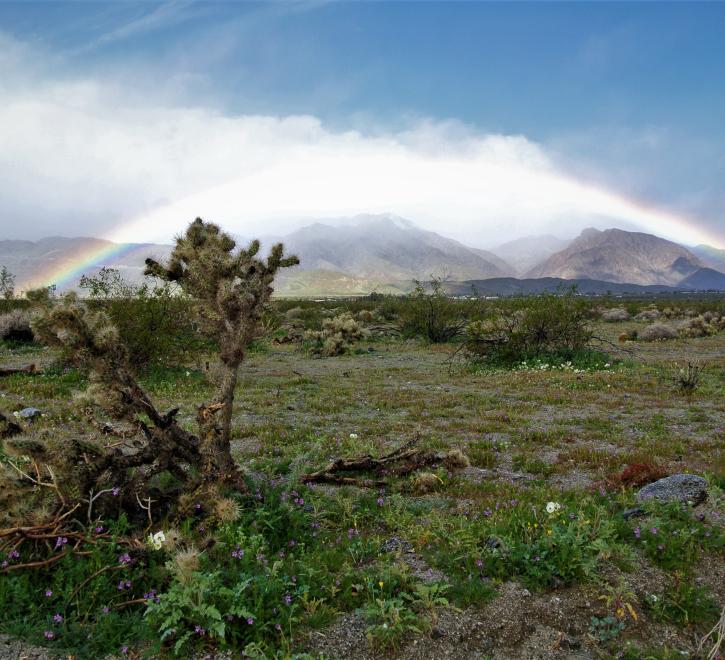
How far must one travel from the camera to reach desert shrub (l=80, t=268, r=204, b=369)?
1719 cm

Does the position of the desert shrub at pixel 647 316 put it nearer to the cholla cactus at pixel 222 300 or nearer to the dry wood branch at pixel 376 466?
the dry wood branch at pixel 376 466

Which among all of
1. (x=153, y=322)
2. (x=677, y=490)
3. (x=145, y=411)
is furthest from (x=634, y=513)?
(x=153, y=322)

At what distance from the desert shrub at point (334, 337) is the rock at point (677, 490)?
802 inches

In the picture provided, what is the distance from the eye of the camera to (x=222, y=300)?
5410 millimetres

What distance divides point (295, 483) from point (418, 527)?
183cm

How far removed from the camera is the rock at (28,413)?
10280 millimetres

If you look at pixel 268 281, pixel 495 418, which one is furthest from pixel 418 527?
pixel 495 418

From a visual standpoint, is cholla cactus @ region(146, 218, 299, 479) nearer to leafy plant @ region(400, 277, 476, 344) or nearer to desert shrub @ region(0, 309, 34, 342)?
desert shrub @ region(0, 309, 34, 342)

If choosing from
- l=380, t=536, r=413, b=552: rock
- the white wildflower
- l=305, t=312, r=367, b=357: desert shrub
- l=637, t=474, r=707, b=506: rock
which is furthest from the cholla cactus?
l=305, t=312, r=367, b=357: desert shrub

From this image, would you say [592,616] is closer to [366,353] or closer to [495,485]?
[495,485]

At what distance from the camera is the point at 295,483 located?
6.45 meters

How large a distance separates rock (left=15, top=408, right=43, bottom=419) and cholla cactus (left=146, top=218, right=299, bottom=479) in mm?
6647

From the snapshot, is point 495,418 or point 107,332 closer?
point 107,332

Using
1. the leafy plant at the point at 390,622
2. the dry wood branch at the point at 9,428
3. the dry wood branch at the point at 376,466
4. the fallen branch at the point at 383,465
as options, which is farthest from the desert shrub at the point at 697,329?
the dry wood branch at the point at 9,428
